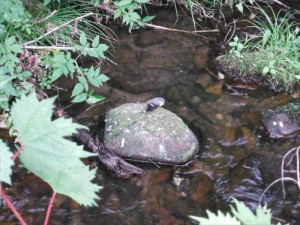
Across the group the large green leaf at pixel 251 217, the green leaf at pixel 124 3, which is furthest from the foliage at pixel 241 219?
the green leaf at pixel 124 3

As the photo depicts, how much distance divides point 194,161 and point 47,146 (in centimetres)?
239

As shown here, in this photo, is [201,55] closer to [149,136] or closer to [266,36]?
Result: [266,36]

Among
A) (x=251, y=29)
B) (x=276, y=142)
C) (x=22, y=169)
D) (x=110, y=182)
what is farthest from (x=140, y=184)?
(x=251, y=29)

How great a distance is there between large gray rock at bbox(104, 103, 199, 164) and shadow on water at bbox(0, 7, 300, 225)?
0.32 ft

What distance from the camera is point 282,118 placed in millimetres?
3693

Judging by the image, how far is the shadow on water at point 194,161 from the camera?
2980mm

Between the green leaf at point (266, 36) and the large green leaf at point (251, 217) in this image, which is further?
the green leaf at point (266, 36)

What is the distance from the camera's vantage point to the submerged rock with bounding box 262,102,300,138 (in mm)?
3633

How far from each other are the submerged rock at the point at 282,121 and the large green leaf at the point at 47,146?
2.82 metres

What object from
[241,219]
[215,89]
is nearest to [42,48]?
[215,89]

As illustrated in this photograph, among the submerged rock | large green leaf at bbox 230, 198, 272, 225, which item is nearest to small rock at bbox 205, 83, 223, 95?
the submerged rock

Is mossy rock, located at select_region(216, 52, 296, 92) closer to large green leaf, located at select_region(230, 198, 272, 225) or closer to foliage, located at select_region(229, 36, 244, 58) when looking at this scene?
foliage, located at select_region(229, 36, 244, 58)

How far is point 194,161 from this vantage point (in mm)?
3377

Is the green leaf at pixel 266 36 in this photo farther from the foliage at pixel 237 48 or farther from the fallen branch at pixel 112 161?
the fallen branch at pixel 112 161
